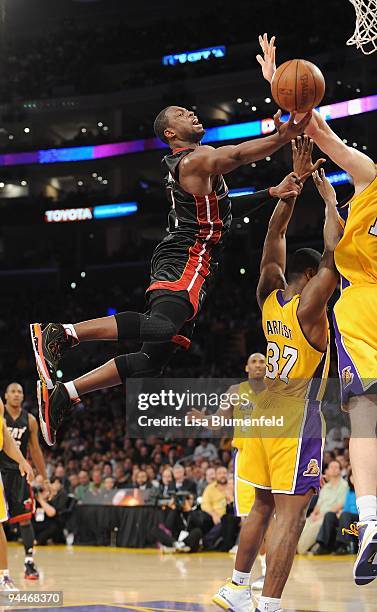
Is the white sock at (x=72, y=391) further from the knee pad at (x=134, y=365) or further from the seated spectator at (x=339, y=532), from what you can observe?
the seated spectator at (x=339, y=532)

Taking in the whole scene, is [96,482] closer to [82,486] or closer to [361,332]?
[82,486]

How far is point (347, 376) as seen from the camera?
463cm

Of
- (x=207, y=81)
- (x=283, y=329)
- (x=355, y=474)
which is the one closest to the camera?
(x=355, y=474)

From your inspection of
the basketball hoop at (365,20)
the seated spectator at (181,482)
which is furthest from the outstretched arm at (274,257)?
the seated spectator at (181,482)

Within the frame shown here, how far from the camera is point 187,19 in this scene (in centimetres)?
3031

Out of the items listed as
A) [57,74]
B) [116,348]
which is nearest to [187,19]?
[57,74]

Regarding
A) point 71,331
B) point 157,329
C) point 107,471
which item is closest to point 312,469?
point 157,329

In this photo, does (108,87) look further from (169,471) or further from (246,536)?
(246,536)

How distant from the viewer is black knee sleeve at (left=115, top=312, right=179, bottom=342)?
5.55 m

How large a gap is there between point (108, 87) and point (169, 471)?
21288 mm

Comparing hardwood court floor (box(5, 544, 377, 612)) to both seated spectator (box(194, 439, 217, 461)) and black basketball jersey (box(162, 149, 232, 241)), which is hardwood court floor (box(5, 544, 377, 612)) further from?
black basketball jersey (box(162, 149, 232, 241))

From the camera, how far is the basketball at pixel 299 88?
5238 millimetres

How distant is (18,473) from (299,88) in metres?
6.25

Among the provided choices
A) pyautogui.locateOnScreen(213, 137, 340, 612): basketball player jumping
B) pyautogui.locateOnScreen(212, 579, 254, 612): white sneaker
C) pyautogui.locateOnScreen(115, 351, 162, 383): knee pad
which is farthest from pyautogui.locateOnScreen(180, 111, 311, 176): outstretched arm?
pyautogui.locateOnScreen(212, 579, 254, 612): white sneaker
